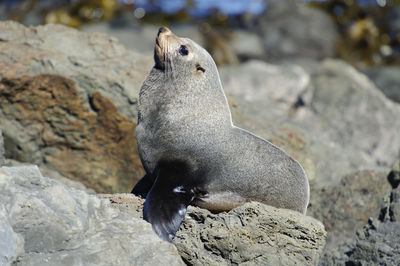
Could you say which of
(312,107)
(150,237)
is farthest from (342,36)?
(150,237)

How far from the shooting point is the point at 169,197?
198 inches

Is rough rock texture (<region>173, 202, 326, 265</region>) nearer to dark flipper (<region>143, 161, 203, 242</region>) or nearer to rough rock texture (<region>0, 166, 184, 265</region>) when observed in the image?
dark flipper (<region>143, 161, 203, 242</region>)

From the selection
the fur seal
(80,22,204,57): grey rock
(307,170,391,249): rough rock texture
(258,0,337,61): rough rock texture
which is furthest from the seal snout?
(258,0,337,61): rough rock texture

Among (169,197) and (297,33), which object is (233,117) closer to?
(169,197)

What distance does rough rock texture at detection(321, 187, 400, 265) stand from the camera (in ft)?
16.0

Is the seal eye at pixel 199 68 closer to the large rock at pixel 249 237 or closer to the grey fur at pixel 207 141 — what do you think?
the grey fur at pixel 207 141

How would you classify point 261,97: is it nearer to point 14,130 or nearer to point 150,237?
point 14,130

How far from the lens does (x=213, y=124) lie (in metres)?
5.74

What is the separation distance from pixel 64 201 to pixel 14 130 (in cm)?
367

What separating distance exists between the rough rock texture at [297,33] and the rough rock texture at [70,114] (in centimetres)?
1327

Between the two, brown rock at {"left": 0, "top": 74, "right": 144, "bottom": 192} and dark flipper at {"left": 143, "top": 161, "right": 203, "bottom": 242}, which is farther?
brown rock at {"left": 0, "top": 74, "right": 144, "bottom": 192}

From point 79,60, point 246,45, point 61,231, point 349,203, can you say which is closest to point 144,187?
point 61,231

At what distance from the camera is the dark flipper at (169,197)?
184 inches

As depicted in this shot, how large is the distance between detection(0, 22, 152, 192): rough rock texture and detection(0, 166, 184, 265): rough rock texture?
3282mm
